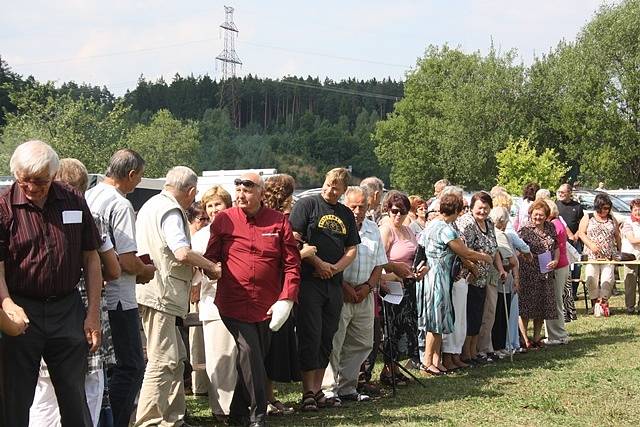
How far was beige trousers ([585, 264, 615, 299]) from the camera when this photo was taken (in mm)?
15016

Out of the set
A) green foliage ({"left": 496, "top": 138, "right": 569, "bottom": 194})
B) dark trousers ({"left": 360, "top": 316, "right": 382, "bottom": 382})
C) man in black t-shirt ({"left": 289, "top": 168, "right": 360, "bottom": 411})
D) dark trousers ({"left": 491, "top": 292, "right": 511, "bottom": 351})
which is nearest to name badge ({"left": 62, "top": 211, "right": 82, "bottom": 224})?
man in black t-shirt ({"left": 289, "top": 168, "right": 360, "bottom": 411})

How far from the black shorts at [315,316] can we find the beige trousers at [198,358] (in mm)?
1197

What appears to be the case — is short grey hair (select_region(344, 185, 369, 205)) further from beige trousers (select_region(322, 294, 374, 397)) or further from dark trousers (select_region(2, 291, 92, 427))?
dark trousers (select_region(2, 291, 92, 427))

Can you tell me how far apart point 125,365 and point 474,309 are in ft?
17.3

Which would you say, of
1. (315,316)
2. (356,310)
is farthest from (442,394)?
(315,316)

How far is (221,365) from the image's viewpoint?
7582 mm

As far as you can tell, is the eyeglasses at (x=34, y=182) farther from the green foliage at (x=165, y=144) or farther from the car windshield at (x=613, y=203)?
the green foliage at (x=165, y=144)

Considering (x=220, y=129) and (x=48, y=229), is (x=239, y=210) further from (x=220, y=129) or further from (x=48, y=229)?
(x=220, y=129)

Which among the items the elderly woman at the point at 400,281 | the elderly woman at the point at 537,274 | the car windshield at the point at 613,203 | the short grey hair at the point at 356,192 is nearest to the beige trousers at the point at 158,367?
the short grey hair at the point at 356,192

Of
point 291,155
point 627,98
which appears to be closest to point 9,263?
point 627,98

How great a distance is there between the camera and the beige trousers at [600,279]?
1502 centimetres

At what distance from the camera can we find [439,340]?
10039mm

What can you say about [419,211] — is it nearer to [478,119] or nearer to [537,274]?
[537,274]

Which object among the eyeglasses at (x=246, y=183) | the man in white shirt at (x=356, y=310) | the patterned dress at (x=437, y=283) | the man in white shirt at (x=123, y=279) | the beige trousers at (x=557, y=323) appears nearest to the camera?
the man in white shirt at (x=123, y=279)
